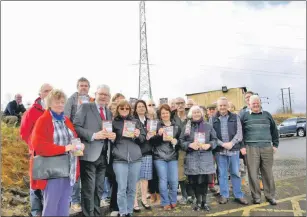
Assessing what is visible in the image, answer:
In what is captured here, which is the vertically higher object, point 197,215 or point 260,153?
point 260,153

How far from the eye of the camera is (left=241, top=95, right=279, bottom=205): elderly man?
17.9 ft

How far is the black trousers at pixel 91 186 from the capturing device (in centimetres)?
434

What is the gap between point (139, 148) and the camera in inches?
191

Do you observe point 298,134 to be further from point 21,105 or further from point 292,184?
point 21,105

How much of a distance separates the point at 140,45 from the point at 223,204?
25.4 meters

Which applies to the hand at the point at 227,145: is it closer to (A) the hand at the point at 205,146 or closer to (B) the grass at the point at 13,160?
(A) the hand at the point at 205,146

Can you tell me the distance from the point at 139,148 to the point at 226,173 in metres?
1.80

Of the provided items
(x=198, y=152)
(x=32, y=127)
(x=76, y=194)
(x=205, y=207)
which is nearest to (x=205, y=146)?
(x=198, y=152)

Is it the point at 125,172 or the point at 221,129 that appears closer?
the point at 125,172

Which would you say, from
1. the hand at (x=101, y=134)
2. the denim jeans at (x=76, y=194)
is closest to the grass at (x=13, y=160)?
the denim jeans at (x=76, y=194)

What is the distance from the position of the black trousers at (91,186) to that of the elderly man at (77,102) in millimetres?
574

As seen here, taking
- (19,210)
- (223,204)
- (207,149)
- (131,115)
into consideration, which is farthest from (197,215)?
(19,210)

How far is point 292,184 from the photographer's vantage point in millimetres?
6734

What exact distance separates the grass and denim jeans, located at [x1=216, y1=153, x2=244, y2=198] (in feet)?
12.6
